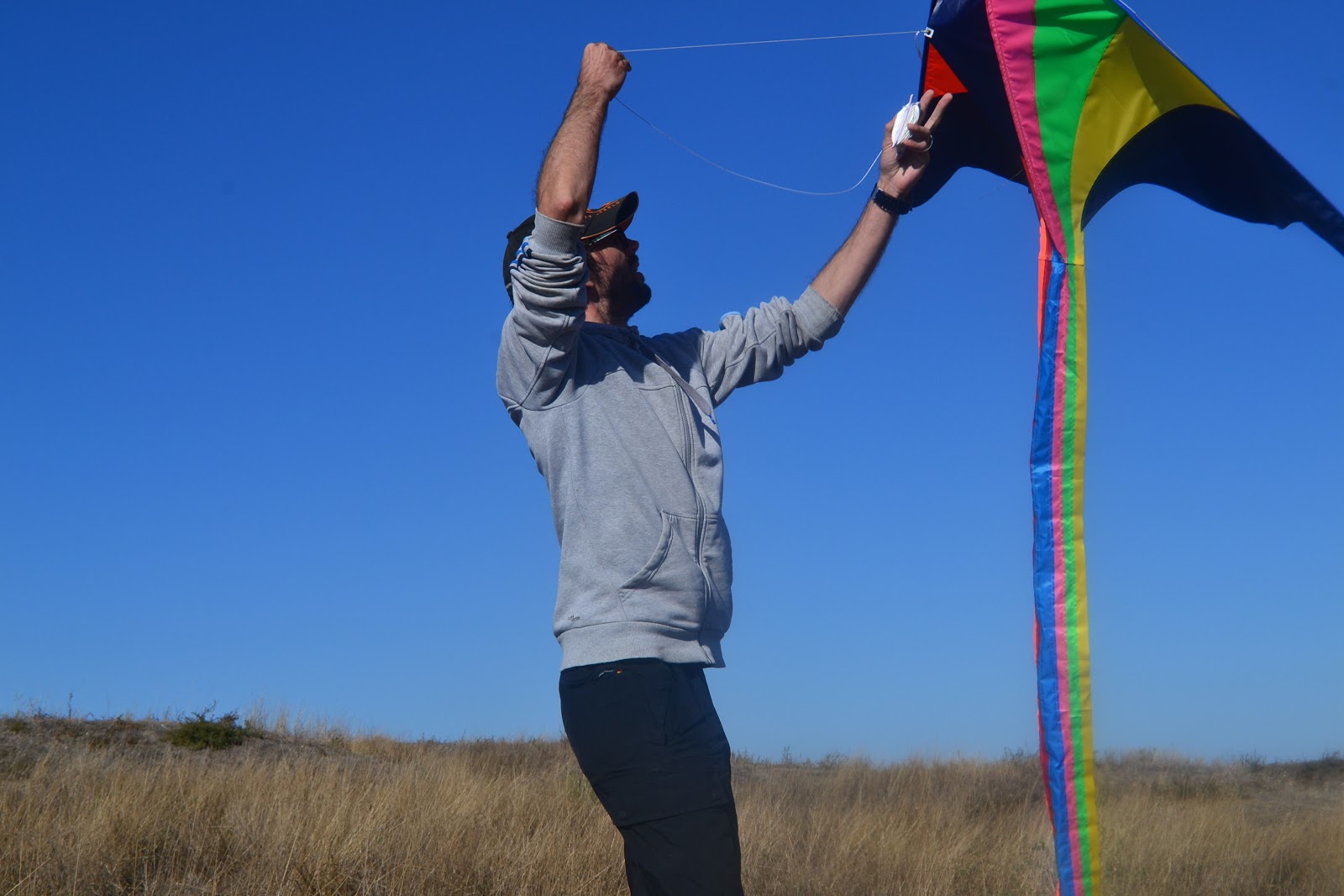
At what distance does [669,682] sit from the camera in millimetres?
2203

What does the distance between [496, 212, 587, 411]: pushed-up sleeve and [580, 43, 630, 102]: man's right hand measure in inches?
15.5

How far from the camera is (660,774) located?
215cm

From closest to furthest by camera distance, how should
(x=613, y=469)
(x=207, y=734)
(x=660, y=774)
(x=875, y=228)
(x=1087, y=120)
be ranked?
(x=660, y=774)
(x=613, y=469)
(x=875, y=228)
(x=1087, y=120)
(x=207, y=734)

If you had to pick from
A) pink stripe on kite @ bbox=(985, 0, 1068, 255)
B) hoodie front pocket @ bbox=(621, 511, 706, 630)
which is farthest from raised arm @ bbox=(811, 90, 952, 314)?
hoodie front pocket @ bbox=(621, 511, 706, 630)

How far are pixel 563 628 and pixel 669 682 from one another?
0.83 ft

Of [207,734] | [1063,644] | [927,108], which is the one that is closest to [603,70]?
[927,108]

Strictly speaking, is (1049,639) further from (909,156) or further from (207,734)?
(207,734)

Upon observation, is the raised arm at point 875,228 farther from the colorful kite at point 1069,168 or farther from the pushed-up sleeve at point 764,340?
the colorful kite at point 1069,168

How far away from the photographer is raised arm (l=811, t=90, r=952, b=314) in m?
2.92

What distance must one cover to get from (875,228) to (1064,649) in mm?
1155

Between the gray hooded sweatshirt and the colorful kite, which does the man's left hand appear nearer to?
the colorful kite

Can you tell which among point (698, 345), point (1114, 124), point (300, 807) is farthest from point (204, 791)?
point (1114, 124)

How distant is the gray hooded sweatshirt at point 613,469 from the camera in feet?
7.39

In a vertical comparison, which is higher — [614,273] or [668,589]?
[614,273]
